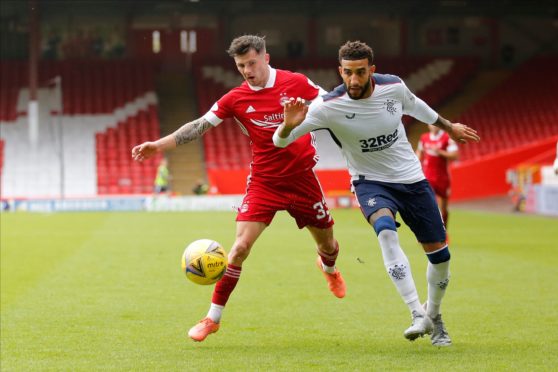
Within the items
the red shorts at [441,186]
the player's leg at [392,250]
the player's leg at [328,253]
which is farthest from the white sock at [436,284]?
the red shorts at [441,186]

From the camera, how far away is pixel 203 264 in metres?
8.28

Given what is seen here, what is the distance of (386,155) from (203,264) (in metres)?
1.75

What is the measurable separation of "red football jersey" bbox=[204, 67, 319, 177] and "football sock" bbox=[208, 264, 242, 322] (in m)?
0.90

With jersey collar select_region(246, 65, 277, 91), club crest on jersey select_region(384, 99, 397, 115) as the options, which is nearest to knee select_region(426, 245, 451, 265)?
club crest on jersey select_region(384, 99, 397, 115)

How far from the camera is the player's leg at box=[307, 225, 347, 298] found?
954 centimetres

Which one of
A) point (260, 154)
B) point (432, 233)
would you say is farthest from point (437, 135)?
point (432, 233)

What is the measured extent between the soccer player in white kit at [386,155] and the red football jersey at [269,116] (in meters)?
0.73

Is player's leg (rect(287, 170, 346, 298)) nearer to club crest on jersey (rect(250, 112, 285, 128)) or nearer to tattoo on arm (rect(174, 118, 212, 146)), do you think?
club crest on jersey (rect(250, 112, 285, 128))

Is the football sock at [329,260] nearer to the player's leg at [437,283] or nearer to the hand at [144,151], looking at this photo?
the player's leg at [437,283]

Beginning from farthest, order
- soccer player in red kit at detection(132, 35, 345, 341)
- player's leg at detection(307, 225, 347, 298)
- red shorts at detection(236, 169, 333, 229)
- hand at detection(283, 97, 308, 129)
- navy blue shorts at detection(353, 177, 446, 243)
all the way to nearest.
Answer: player's leg at detection(307, 225, 347, 298) < red shorts at detection(236, 169, 333, 229) < soccer player in red kit at detection(132, 35, 345, 341) < navy blue shorts at detection(353, 177, 446, 243) < hand at detection(283, 97, 308, 129)

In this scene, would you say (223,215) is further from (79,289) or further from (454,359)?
(454,359)

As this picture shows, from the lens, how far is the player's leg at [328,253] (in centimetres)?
954

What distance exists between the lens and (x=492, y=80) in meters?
49.5

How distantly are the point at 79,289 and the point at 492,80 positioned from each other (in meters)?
40.0
